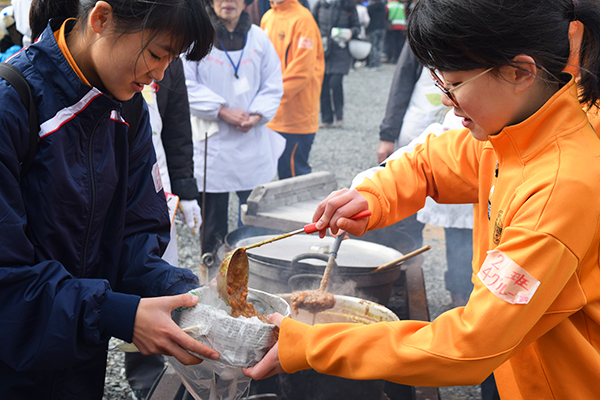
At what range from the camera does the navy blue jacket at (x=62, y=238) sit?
1308 mm

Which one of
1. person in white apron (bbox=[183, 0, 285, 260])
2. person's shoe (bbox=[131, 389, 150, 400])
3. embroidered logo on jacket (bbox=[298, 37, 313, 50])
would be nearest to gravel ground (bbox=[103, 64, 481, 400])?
person's shoe (bbox=[131, 389, 150, 400])

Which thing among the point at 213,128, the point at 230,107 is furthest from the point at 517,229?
the point at 230,107

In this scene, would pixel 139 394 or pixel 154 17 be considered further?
pixel 139 394

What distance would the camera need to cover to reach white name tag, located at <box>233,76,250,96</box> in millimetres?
4430

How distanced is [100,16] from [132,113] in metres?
0.40

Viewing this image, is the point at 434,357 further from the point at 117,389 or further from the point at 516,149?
the point at 117,389

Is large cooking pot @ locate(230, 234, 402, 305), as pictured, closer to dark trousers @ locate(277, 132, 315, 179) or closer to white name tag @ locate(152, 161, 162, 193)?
white name tag @ locate(152, 161, 162, 193)

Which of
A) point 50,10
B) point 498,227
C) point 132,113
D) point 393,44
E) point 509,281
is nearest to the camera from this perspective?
point 509,281

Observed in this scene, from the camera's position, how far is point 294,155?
6379 millimetres

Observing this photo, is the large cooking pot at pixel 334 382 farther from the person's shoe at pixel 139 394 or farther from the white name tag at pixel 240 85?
the white name tag at pixel 240 85

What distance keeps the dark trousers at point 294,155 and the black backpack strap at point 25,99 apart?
16.1 ft

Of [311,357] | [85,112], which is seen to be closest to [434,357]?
[311,357]

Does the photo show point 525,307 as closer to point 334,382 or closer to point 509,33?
point 509,33

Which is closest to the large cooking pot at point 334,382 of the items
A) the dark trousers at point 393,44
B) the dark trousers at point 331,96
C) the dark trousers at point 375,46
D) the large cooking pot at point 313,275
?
the large cooking pot at point 313,275
